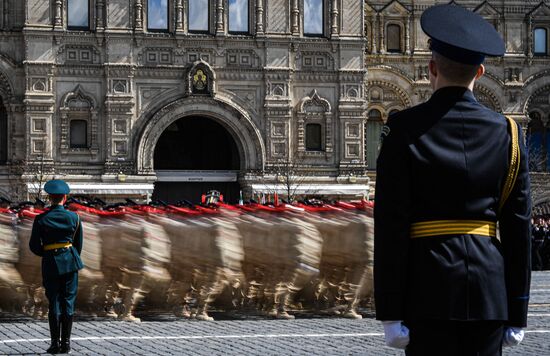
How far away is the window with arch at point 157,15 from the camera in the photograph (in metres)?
44.8

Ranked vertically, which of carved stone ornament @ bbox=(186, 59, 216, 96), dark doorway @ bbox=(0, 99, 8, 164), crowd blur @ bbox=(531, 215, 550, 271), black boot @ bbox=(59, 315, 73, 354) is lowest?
crowd blur @ bbox=(531, 215, 550, 271)

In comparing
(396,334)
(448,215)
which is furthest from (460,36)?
(396,334)

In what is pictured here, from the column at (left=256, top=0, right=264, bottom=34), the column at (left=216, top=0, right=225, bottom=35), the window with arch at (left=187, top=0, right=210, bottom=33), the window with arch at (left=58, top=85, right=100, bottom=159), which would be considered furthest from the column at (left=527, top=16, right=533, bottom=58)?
the window with arch at (left=58, top=85, right=100, bottom=159)

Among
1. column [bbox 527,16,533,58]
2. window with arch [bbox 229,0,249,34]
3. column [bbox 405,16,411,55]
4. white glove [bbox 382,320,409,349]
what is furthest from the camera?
column [bbox 527,16,533,58]

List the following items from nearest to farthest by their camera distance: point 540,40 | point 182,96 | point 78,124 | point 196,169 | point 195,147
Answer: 1. point 182,96
2. point 78,124
3. point 196,169
4. point 195,147
5. point 540,40

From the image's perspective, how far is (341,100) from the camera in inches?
1788

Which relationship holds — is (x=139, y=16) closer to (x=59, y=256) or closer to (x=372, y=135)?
(x=372, y=135)

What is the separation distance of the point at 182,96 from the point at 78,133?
156 inches

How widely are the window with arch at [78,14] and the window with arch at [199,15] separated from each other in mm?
3660

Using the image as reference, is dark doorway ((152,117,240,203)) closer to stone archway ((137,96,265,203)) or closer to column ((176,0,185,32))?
stone archway ((137,96,265,203))

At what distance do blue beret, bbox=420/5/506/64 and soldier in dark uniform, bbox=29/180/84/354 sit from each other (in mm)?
7683

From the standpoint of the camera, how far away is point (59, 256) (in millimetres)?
13188

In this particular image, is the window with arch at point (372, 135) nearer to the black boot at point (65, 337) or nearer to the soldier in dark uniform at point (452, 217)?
the black boot at point (65, 337)

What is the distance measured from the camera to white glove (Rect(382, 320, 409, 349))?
590cm
